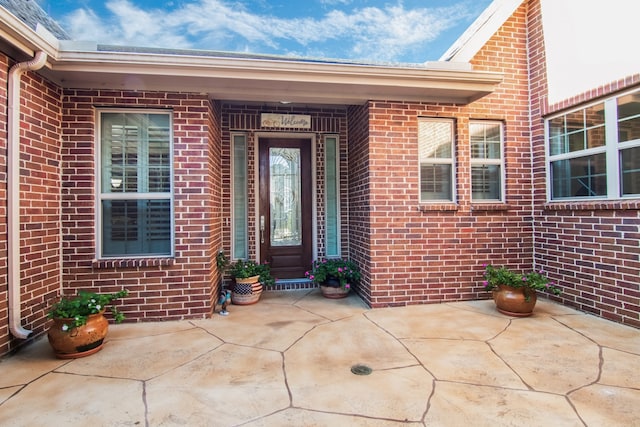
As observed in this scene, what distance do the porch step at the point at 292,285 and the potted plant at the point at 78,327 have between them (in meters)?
2.46

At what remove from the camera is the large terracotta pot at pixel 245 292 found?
428cm

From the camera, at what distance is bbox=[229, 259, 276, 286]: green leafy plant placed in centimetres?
438

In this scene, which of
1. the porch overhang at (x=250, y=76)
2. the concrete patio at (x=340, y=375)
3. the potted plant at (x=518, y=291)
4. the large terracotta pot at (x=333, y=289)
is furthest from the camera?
the large terracotta pot at (x=333, y=289)

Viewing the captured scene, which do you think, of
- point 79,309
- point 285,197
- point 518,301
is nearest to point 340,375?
point 79,309

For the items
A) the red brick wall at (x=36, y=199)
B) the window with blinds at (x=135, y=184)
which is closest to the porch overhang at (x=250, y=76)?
the red brick wall at (x=36, y=199)

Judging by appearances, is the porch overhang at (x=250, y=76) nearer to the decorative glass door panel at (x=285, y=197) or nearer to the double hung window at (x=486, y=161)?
the double hung window at (x=486, y=161)

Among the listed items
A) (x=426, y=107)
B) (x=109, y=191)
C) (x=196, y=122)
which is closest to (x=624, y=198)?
(x=426, y=107)

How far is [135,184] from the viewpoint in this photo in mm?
3666

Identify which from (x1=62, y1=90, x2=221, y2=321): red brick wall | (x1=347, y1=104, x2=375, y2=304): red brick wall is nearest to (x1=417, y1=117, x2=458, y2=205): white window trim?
Result: (x1=347, y1=104, x2=375, y2=304): red brick wall

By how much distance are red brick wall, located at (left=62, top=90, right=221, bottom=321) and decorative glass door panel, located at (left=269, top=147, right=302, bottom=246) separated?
142 cm

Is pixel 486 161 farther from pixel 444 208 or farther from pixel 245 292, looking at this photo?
pixel 245 292

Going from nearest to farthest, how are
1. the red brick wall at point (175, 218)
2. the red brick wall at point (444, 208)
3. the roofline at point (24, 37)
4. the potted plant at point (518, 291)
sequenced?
the roofline at point (24, 37), the red brick wall at point (175, 218), the potted plant at point (518, 291), the red brick wall at point (444, 208)

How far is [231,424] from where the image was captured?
6.05 ft

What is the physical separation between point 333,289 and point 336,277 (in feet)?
0.60
